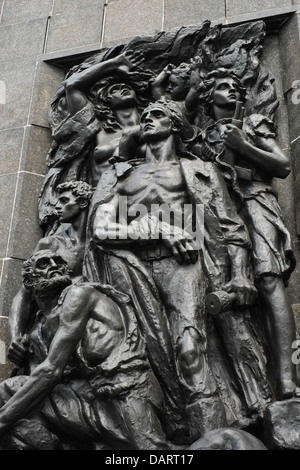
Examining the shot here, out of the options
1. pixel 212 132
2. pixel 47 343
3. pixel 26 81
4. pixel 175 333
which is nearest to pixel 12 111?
pixel 26 81

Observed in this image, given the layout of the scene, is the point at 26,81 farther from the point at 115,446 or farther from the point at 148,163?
the point at 115,446

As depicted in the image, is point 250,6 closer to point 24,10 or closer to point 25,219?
point 24,10

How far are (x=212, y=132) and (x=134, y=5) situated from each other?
2.91 meters

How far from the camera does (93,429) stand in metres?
5.75

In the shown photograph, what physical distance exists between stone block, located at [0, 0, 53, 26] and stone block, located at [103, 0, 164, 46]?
1022 mm

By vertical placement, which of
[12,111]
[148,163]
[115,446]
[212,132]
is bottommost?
[115,446]

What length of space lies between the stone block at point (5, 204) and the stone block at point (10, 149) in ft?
0.43

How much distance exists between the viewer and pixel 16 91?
8945mm

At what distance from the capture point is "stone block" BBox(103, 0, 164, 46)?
28.9ft

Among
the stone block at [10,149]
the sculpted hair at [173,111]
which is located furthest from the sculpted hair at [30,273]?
the stone block at [10,149]

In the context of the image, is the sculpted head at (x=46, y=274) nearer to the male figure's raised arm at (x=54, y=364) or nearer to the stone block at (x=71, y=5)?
the male figure's raised arm at (x=54, y=364)

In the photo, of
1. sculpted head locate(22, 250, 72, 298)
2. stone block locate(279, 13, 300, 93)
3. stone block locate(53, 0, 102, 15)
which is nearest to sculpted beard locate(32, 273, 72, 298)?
sculpted head locate(22, 250, 72, 298)

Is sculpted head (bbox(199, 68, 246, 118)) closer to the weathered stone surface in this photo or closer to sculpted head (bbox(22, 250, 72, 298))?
sculpted head (bbox(22, 250, 72, 298))

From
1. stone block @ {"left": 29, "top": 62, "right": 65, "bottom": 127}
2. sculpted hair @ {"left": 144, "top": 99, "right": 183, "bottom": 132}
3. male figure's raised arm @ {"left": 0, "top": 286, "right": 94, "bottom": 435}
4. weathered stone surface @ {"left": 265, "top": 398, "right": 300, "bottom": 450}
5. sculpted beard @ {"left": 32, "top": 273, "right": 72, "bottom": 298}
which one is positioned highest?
stone block @ {"left": 29, "top": 62, "right": 65, "bottom": 127}
